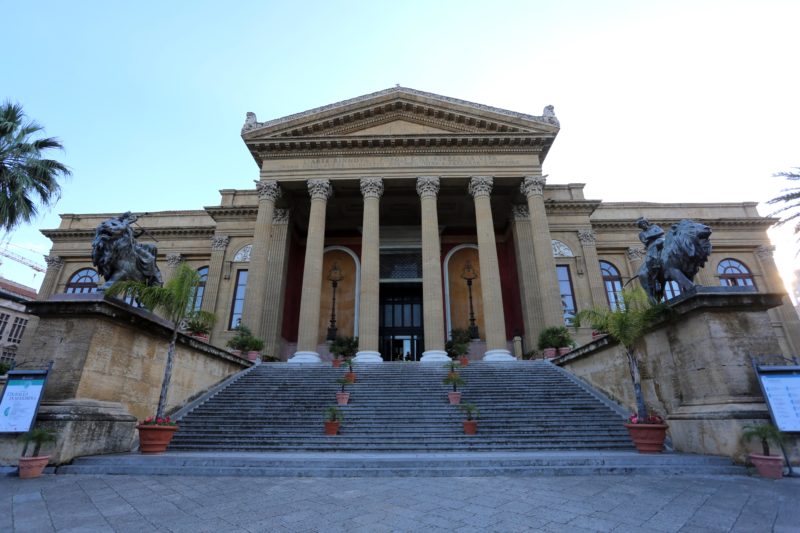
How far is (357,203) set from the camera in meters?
22.4

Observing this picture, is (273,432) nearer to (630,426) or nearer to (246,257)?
(630,426)

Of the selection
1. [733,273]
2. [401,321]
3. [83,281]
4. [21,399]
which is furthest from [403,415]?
[83,281]

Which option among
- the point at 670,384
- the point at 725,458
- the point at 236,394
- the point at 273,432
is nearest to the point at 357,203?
the point at 236,394

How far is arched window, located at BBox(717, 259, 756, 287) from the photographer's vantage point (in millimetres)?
24594

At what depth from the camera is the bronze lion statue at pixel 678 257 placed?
24.9 feet

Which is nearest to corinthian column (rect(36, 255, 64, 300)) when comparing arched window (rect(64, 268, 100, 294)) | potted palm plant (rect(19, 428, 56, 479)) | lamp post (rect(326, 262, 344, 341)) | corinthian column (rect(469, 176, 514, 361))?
arched window (rect(64, 268, 100, 294))

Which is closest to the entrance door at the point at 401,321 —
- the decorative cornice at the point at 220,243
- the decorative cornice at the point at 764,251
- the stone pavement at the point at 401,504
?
the decorative cornice at the point at 220,243

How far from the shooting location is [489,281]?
1669 cm

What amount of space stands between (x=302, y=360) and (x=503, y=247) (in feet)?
44.9

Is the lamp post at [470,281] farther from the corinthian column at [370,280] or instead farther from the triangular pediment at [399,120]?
the triangular pediment at [399,120]

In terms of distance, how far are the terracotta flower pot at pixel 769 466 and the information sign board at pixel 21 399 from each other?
35.8 ft

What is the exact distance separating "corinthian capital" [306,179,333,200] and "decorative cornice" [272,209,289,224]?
2830 millimetres

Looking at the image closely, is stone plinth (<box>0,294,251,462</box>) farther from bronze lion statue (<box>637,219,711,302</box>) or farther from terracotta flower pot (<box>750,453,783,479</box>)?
bronze lion statue (<box>637,219,711,302</box>)

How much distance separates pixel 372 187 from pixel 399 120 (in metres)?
4.37
